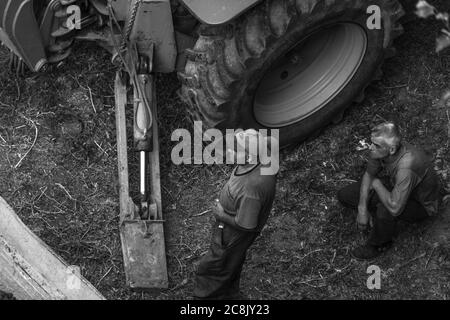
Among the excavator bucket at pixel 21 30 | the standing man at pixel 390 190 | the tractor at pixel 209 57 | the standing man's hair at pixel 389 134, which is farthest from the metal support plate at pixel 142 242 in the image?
the standing man's hair at pixel 389 134

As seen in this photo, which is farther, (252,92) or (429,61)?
(429,61)

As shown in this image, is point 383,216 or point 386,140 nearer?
point 386,140

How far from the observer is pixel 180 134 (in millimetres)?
7645

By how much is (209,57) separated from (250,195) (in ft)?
3.85

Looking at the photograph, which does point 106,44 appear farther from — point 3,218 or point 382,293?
point 382,293

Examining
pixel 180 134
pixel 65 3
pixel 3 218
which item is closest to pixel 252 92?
pixel 180 134

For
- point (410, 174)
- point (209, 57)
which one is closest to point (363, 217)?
point (410, 174)

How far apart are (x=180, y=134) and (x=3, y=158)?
1.21 m

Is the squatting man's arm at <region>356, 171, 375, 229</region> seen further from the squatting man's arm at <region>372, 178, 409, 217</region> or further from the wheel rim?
the wheel rim

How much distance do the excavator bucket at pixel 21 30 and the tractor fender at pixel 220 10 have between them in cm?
116

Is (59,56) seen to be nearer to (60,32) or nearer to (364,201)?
(60,32)

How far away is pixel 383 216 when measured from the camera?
273 inches

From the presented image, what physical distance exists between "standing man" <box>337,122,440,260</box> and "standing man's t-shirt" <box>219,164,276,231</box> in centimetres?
81

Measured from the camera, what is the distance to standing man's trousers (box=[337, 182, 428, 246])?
694 cm
